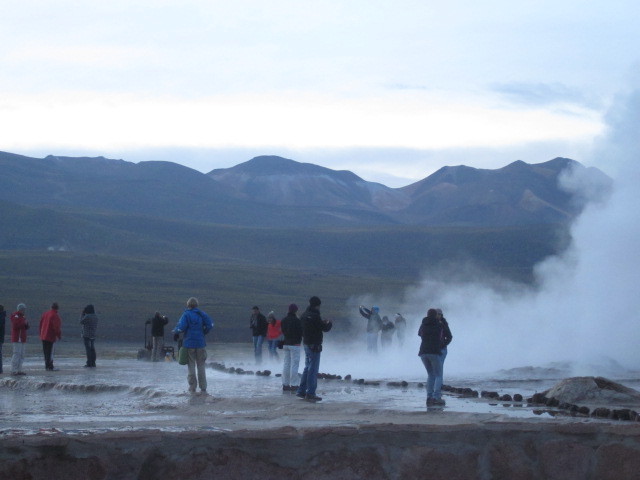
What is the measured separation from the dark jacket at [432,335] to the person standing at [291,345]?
2233mm

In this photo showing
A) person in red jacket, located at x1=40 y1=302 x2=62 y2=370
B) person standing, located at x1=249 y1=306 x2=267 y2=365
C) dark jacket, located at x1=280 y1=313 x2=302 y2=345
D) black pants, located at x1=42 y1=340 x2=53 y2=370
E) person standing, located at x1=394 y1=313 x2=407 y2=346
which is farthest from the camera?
person standing, located at x1=394 y1=313 x2=407 y2=346

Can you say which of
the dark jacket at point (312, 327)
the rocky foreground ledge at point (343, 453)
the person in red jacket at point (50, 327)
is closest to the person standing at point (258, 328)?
the person in red jacket at point (50, 327)

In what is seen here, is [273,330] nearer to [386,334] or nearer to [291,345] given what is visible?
[386,334]

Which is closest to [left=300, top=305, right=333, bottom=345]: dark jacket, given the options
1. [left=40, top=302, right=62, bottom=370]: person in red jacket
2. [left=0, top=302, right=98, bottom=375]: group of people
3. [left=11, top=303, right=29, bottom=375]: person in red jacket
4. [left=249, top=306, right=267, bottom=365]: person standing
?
[left=0, top=302, right=98, bottom=375]: group of people

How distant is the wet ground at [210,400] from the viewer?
1434 centimetres

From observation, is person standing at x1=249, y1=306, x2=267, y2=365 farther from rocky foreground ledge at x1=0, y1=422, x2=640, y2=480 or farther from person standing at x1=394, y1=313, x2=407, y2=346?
rocky foreground ledge at x1=0, y1=422, x2=640, y2=480

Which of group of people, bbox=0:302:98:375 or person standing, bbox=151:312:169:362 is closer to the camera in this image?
group of people, bbox=0:302:98:375

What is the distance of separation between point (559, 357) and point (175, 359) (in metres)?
11.9

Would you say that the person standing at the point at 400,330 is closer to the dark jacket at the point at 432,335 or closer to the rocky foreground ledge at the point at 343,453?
the dark jacket at the point at 432,335

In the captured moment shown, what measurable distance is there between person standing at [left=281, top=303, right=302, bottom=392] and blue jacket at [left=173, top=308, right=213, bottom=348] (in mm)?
Answer: 1353

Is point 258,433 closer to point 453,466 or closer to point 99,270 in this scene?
point 453,466

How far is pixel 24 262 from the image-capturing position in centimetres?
9588

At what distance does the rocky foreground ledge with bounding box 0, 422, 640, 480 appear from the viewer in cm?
559

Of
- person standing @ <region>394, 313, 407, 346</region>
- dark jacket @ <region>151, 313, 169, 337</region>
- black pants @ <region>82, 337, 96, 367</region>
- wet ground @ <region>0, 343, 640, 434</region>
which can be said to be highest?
person standing @ <region>394, 313, 407, 346</region>
